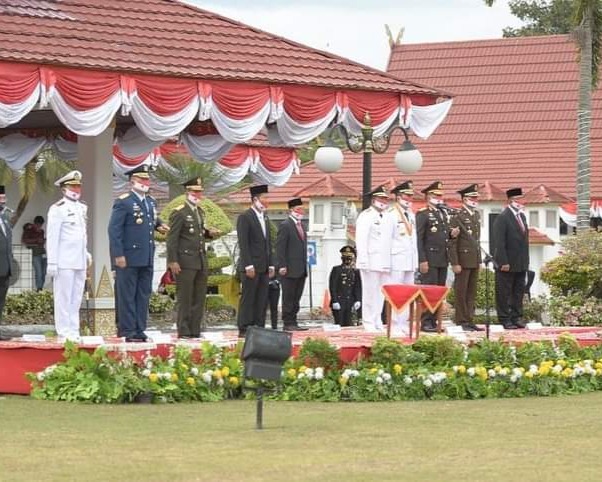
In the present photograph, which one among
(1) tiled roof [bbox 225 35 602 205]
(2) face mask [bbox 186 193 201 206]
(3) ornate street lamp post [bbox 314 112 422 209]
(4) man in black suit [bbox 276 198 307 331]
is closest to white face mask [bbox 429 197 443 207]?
(3) ornate street lamp post [bbox 314 112 422 209]

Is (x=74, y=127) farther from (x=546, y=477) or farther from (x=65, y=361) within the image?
(x=546, y=477)

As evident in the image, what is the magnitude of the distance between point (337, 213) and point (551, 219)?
5487 mm

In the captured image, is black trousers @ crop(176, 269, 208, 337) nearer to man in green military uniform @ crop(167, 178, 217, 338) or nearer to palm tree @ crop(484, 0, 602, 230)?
man in green military uniform @ crop(167, 178, 217, 338)

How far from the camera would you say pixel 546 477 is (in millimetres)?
9031

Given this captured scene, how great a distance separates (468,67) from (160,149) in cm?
2188

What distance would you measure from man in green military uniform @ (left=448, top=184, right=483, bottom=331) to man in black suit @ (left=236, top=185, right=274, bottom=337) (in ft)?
7.40

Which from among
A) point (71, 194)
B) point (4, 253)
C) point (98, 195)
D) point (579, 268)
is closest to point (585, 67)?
point (579, 268)

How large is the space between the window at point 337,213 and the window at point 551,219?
5.26 m

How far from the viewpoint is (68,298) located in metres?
15.8

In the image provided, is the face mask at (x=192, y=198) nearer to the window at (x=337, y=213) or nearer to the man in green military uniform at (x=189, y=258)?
the man in green military uniform at (x=189, y=258)

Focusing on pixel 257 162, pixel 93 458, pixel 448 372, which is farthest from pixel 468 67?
pixel 93 458

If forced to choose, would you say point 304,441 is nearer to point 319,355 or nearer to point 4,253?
point 319,355

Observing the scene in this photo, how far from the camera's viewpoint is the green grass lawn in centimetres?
922

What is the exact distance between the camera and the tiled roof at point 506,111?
40.7 m
